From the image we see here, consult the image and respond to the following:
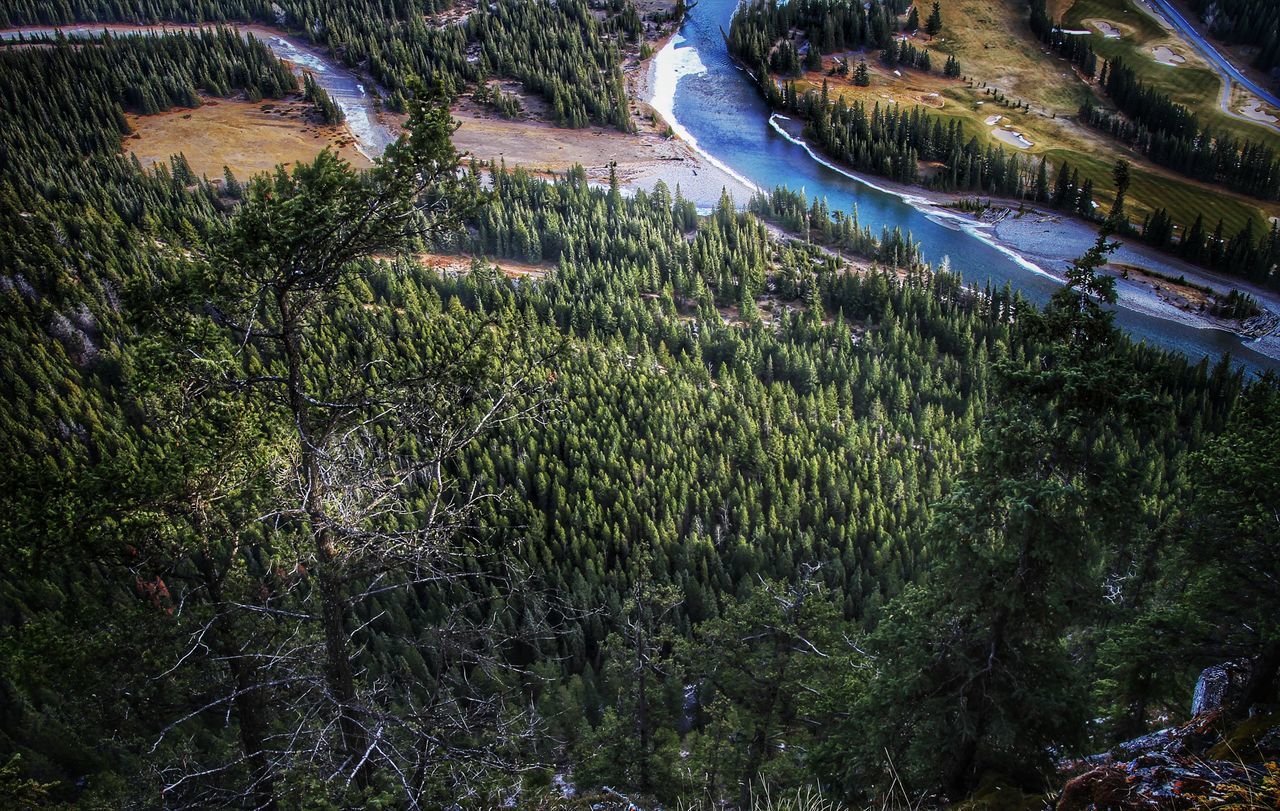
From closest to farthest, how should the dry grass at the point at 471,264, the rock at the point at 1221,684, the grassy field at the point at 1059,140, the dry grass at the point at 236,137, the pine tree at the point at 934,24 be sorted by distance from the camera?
the rock at the point at 1221,684
the dry grass at the point at 471,264
the grassy field at the point at 1059,140
the dry grass at the point at 236,137
the pine tree at the point at 934,24

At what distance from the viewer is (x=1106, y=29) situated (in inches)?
5069

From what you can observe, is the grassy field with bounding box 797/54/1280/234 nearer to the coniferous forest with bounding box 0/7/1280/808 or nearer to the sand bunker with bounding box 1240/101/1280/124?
the sand bunker with bounding box 1240/101/1280/124

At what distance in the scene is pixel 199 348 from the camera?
13.1 metres

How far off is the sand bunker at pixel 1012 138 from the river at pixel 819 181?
57.1 ft

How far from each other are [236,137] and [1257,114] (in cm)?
12995

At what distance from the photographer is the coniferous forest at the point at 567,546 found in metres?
13.4

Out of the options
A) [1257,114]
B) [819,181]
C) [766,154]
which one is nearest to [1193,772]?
[819,181]

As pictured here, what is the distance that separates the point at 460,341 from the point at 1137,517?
1373 centimetres

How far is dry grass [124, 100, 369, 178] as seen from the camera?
346ft

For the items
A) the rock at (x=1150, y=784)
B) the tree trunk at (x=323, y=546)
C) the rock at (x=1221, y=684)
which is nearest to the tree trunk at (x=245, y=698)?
the tree trunk at (x=323, y=546)

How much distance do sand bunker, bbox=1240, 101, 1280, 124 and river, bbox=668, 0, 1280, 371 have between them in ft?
133

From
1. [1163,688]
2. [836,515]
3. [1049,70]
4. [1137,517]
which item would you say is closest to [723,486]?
[836,515]

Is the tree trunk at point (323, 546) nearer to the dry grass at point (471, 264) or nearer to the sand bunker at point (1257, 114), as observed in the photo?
the dry grass at point (471, 264)

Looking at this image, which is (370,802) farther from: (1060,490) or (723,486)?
(723,486)
